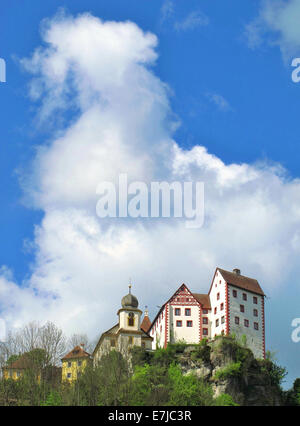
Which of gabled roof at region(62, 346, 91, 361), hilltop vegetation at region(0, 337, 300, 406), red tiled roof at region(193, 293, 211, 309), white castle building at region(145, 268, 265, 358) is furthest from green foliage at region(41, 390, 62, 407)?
red tiled roof at region(193, 293, 211, 309)

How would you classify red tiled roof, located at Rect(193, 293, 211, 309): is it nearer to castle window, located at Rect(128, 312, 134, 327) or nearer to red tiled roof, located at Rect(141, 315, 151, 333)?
castle window, located at Rect(128, 312, 134, 327)

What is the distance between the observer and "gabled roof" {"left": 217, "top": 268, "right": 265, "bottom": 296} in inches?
3969

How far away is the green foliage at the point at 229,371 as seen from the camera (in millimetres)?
92938

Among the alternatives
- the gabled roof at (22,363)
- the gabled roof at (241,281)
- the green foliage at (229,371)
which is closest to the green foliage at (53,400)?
the gabled roof at (22,363)

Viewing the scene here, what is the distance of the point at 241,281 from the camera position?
335 ft

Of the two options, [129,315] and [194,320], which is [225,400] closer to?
[194,320]

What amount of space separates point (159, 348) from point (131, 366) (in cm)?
514

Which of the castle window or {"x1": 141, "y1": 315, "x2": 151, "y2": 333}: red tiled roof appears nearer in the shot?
the castle window

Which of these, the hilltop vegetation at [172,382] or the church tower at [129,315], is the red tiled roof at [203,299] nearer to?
the hilltop vegetation at [172,382]

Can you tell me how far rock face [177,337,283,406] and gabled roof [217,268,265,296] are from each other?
796 cm

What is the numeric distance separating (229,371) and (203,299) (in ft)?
41.8

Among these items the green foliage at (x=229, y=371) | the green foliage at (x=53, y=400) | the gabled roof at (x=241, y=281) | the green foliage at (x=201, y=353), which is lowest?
the green foliage at (x=53, y=400)

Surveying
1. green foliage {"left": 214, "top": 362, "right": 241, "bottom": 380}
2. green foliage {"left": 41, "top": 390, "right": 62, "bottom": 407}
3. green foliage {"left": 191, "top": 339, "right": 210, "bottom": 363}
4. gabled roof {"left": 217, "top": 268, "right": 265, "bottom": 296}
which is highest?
gabled roof {"left": 217, "top": 268, "right": 265, "bottom": 296}
